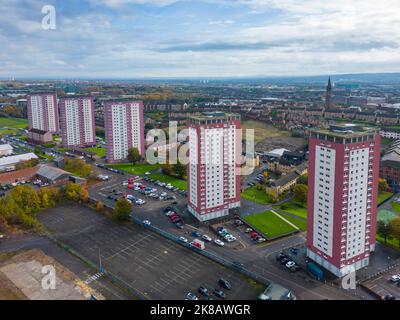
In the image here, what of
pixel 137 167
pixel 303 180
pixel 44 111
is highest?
pixel 44 111

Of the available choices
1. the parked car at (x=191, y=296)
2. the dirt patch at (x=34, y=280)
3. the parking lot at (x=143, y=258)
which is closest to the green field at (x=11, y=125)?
the parking lot at (x=143, y=258)

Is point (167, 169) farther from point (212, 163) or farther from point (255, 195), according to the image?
point (212, 163)

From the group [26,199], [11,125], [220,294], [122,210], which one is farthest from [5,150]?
[220,294]

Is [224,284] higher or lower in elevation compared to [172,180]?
lower

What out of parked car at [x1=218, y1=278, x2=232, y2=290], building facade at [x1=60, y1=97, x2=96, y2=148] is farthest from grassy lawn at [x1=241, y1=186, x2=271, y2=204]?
building facade at [x1=60, y1=97, x2=96, y2=148]

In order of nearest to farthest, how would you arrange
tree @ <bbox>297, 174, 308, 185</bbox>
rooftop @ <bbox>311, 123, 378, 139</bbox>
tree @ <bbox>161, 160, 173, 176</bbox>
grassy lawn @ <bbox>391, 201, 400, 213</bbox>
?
rooftop @ <bbox>311, 123, 378, 139</bbox>
grassy lawn @ <bbox>391, 201, 400, 213</bbox>
tree @ <bbox>297, 174, 308, 185</bbox>
tree @ <bbox>161, 160, 173, 176</bbox>

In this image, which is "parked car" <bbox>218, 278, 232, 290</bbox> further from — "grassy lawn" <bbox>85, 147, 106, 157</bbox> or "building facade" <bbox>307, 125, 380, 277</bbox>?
"grassy lawn" <bbox>85, 147, 106, 157</bbox>
